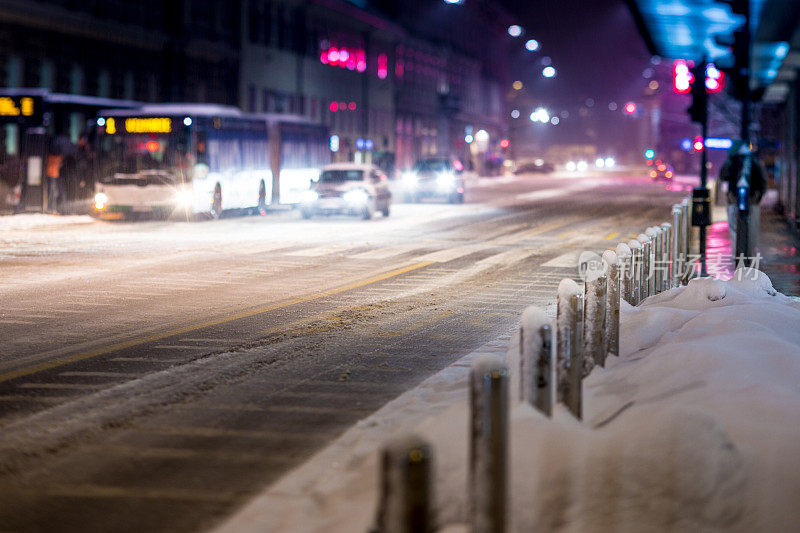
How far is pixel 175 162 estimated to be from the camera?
31938 millimetres

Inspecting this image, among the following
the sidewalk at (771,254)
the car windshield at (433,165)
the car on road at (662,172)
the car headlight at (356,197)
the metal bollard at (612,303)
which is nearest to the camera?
the metal bollard at (612,303)

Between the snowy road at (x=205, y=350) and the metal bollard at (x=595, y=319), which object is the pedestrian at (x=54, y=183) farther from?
the metal bollard at (x=595, y=319)

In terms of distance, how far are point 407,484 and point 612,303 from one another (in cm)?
555

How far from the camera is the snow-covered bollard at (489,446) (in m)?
4.25

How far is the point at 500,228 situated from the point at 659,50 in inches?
454

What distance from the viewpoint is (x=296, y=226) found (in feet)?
Result: 94.0

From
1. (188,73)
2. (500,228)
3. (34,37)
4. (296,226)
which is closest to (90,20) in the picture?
(34,37)

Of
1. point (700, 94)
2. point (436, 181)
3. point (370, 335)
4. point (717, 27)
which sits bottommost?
point (370, 335)

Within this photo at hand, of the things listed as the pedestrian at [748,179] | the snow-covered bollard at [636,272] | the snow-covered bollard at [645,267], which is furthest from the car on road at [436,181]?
the snow-covered bollard at [636,272]

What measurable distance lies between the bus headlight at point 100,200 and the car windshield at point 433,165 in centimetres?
1602

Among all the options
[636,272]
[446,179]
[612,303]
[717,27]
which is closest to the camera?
[612,303]

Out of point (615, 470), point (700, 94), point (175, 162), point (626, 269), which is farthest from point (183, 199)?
point (615, 470)

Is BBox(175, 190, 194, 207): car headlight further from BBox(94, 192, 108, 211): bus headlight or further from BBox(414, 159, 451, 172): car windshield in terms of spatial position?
BBox(414, 159, 451, 172): car windshield

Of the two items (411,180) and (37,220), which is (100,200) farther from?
(411,180)
